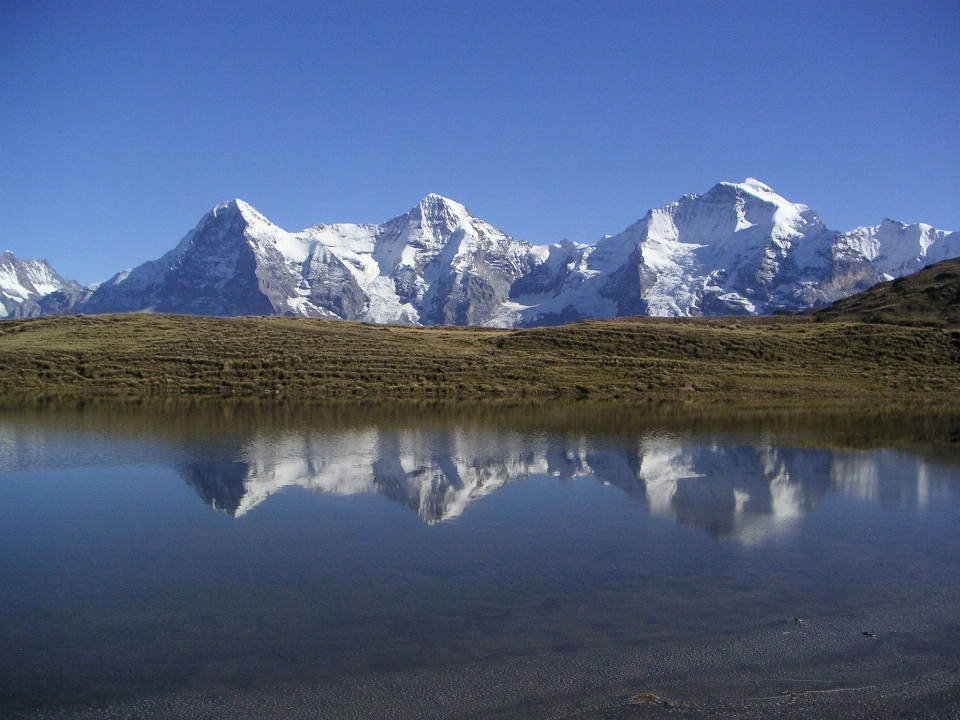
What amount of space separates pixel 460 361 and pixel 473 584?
43901 millimetres

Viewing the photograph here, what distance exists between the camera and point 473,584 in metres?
12.7

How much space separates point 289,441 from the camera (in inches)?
1096

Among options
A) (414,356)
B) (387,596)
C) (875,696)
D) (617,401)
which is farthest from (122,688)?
(414,356)

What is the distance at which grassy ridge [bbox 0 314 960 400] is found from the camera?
164 feet

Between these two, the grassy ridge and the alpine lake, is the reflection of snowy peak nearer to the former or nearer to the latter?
the alpine lake

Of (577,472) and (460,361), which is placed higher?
(460,361)

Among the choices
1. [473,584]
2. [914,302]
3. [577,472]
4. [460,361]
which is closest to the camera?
[473,584]

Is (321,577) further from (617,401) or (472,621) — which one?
(617,401)

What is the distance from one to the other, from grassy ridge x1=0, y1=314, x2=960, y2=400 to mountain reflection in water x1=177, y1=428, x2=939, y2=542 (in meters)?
20.3

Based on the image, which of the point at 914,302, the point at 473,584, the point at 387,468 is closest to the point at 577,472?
the point at 387,468

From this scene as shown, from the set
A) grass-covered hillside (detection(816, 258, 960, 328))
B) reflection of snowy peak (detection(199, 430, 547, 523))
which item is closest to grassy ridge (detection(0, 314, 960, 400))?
grass-covered hillside (detection(816, 258, 960, 328))

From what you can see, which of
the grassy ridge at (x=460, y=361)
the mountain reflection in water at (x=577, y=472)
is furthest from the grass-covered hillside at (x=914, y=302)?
the mountain reflection in water at (x=577, y=472)

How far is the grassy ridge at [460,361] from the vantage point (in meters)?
50.1

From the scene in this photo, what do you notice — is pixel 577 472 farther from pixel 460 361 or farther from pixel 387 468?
pixel 460 361
